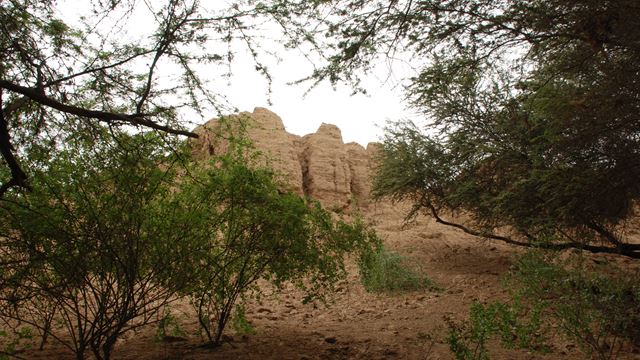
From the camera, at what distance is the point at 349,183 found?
77.9ft

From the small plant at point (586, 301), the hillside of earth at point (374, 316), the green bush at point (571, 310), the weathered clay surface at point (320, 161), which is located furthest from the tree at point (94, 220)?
the weathered clay surface at point (320, 161)

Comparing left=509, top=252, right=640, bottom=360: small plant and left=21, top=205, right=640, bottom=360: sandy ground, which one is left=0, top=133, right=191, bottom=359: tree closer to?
left=21, top=205, right=640, bottom=360: sandy ground

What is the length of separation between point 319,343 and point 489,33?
509 centimetres

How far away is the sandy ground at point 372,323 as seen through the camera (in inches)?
257

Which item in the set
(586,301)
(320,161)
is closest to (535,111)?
(586,301)

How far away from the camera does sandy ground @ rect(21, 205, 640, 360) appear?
6.52 metres

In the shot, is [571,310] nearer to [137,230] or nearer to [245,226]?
[245,226]

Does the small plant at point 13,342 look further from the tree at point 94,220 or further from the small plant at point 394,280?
the small plant at point 394,280

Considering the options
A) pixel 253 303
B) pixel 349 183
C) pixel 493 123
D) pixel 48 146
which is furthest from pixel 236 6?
pixel 349 183

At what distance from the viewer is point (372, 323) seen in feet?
29.6

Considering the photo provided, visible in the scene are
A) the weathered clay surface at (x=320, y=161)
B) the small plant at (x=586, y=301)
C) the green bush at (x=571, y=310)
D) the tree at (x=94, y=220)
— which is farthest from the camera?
the weathered clay surface at (x=320, y=161)

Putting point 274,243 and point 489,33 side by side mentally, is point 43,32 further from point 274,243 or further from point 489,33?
point 489,33

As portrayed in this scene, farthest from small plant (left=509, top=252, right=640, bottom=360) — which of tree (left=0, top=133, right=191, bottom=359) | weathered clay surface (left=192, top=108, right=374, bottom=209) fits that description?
weathered clay surface (left=192, top=108, right=374, bottom=209)

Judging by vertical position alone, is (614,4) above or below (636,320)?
above
